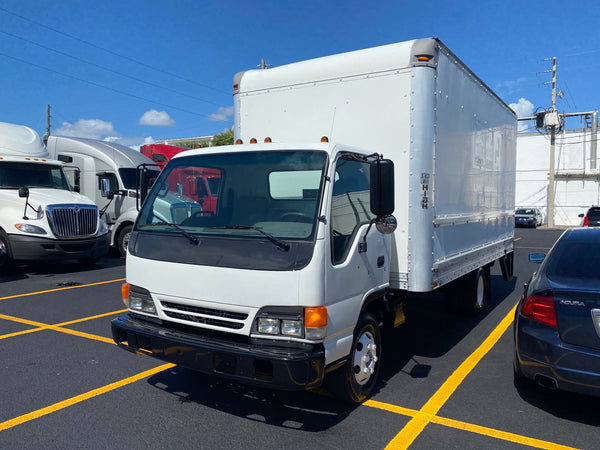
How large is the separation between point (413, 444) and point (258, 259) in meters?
1.74

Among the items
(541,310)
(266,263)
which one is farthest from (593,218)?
(266,263)

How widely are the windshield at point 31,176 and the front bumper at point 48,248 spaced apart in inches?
59.6

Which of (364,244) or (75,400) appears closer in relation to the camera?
(364,244)

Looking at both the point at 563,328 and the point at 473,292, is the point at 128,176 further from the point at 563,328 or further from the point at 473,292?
the point at 563,328

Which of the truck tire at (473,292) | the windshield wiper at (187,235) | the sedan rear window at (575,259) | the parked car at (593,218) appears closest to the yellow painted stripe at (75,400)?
the windshield wiper at (187,235)

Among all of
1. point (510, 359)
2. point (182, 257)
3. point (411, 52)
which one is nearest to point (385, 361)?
point (510, 359)

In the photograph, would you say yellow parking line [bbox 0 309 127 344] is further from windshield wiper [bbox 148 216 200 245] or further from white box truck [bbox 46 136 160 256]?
white box truck [bbox 46 136 160 256]

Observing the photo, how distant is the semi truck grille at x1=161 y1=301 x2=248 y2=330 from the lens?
3635mm

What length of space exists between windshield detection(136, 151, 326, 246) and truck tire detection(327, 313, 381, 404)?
3.66 ft

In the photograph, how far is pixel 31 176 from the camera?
11859mm

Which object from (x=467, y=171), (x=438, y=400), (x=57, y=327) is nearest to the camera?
Result: (x=438, y=400)

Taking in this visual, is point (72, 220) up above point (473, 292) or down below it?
above

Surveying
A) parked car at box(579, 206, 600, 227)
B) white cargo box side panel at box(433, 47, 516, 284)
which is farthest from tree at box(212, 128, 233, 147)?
white cargo box side panel at box(433, 47, 516, 284)

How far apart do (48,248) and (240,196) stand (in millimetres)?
8421
